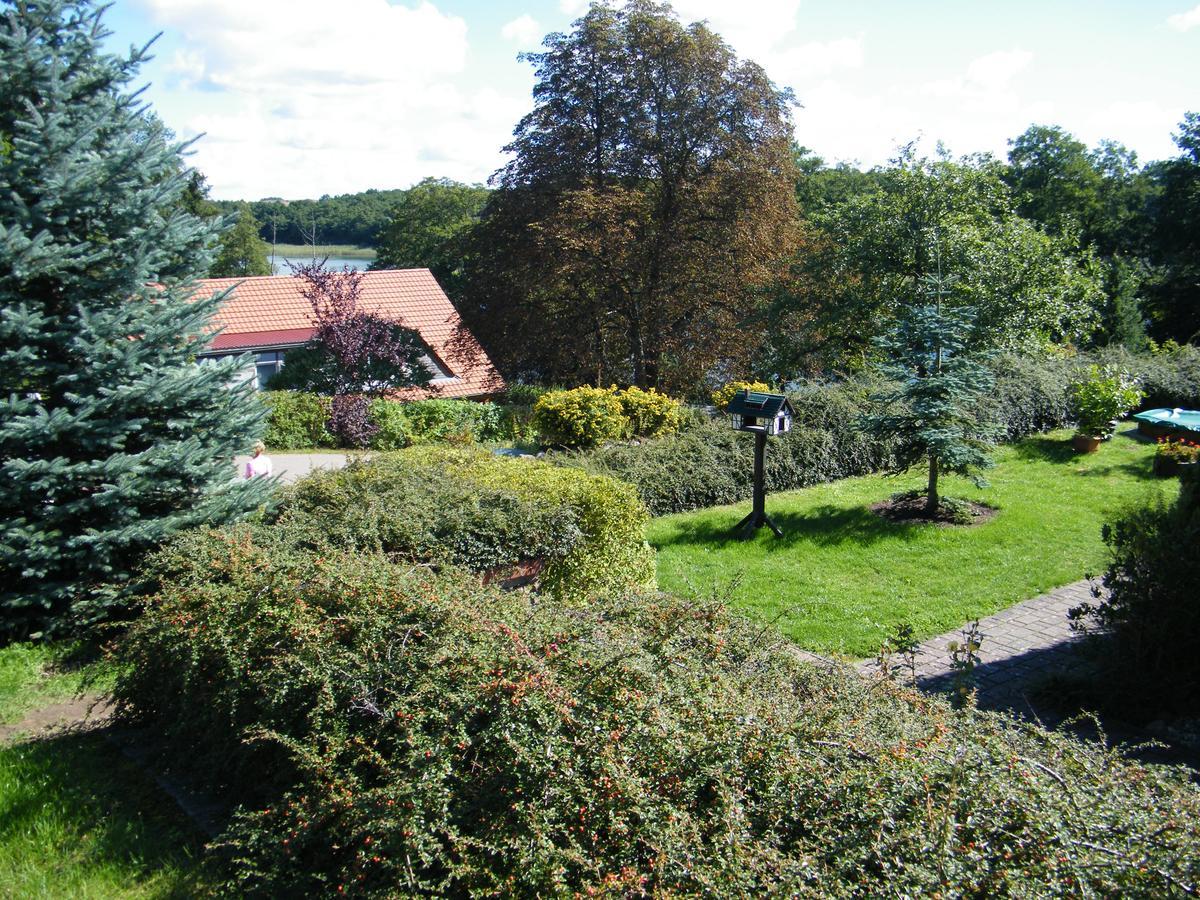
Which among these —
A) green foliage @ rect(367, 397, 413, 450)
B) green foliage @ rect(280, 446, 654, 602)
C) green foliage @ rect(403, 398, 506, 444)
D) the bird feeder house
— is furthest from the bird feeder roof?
green foliage @ rect(367, 397, 413, 450)

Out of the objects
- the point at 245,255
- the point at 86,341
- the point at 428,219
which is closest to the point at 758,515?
the point at 86,341

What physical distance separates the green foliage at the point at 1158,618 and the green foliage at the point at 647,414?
8638 millimetres

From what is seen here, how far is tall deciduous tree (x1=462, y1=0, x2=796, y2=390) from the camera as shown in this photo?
20375 millimetres

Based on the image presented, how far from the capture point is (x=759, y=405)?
1077 cm

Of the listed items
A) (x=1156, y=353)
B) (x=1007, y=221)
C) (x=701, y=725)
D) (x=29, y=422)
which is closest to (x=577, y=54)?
(x=1007, y=221)

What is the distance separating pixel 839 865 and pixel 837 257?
1371 cm

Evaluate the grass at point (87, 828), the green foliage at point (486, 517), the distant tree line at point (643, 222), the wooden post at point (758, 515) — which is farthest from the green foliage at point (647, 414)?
the grass at point (87, 828)

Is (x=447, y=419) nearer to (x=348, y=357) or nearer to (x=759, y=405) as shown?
(x=348, y=357)

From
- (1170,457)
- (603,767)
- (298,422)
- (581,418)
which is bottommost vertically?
(1170,457)

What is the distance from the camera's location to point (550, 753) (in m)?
3.46

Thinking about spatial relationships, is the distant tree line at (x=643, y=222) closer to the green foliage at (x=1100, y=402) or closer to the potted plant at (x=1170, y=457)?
the green foliage at (x=1100, y=402)

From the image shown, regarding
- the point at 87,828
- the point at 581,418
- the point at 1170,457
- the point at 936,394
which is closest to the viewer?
the point at 87,828

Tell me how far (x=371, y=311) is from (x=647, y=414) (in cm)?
1229

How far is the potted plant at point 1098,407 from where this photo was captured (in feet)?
48.8
